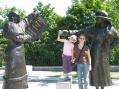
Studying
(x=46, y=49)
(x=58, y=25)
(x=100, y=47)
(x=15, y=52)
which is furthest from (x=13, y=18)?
(x=46, y=49)

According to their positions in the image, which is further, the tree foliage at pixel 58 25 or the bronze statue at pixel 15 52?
the tree foliage at pixel 58 25

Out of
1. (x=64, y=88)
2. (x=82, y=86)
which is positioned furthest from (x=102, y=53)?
(x=64, y=88)

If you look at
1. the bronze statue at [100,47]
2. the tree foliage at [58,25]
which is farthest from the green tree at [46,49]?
the bronze statue at [100,47]

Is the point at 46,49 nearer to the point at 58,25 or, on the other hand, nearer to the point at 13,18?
the point at 58,25

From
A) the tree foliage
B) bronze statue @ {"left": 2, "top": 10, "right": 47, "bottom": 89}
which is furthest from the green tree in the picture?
bronze statue @ {"left": 2, "top": 10, "right": 47, "bottom": 89}

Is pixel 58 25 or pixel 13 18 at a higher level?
pixel 58 25

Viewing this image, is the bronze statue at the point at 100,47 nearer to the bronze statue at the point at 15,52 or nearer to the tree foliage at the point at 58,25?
the bronze statue at the point at 15,52

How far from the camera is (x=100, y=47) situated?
6.16 metres

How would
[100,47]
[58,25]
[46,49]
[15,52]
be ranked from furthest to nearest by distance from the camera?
[46,49]
[58,25]
[100,47]
[15,52]

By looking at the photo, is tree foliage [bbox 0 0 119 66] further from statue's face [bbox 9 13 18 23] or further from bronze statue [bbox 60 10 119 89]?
statue's face [bbox 9 13 18 23]

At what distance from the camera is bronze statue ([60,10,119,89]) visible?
614cm

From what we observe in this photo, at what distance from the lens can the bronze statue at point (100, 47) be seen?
614cm

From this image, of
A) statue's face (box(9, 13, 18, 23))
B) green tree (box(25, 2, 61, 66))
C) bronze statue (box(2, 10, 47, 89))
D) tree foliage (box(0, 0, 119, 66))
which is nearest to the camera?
bronze statue (box(2, 10, 47, 89))

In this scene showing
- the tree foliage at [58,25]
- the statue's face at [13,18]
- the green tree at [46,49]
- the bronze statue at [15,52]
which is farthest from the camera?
the green tree at [46,49]
